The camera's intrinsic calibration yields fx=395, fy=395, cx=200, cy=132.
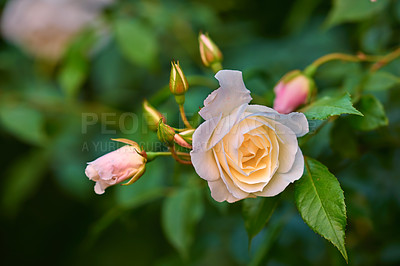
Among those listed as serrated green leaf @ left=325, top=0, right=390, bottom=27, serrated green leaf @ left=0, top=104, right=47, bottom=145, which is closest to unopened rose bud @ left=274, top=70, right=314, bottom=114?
serrated green leaf @ left=325, top=0, right=390, bottom=27

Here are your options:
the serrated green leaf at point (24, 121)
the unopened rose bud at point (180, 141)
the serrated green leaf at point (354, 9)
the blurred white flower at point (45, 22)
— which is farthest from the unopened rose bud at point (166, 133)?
the blurred white flower at point (45, 22)

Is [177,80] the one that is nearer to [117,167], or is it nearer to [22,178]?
[117,167]

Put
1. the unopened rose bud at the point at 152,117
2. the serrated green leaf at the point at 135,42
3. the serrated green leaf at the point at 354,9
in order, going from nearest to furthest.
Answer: the unopened rose bud at the point at 152,117, the serrated green leaf at the point at 354,9, the serrated green leaf at the point at 135,42

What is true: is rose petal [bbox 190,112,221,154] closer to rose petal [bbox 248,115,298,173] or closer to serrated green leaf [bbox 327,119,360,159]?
rose petal [bbox 248,115,298,173]

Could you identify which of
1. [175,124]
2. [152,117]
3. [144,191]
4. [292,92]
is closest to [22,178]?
[144,191]

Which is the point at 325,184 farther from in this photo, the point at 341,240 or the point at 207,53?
the point at 207,53

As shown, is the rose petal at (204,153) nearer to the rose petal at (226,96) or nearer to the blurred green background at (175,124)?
the rose petal at (226,96)

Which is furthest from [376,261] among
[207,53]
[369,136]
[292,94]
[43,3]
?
[43,3]
